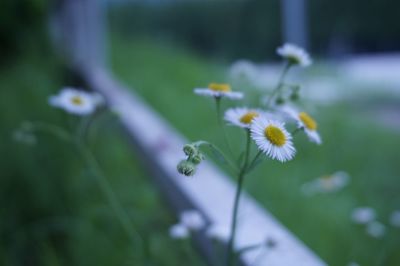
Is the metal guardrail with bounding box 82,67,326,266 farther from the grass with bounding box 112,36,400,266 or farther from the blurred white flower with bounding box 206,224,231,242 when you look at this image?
the grass with bounding box 112,36,400,266

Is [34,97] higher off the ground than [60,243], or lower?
higher

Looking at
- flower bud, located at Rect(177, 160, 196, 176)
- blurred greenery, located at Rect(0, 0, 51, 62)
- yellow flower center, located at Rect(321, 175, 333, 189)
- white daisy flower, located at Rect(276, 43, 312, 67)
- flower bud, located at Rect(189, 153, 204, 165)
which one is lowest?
flower bud, located at Rect(177, 160, 196, 176)

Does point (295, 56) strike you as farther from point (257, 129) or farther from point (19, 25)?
point (19, 25)

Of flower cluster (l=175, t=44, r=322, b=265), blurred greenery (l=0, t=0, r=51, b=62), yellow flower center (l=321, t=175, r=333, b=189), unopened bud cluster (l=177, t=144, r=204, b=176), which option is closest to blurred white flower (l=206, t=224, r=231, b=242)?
flower cluster (l=175, t=44, r=322, b=265)

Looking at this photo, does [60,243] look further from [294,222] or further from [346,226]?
[346,226]

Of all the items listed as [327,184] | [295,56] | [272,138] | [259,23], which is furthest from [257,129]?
[259,23]

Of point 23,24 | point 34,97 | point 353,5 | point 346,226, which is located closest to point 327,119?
point 346,226
